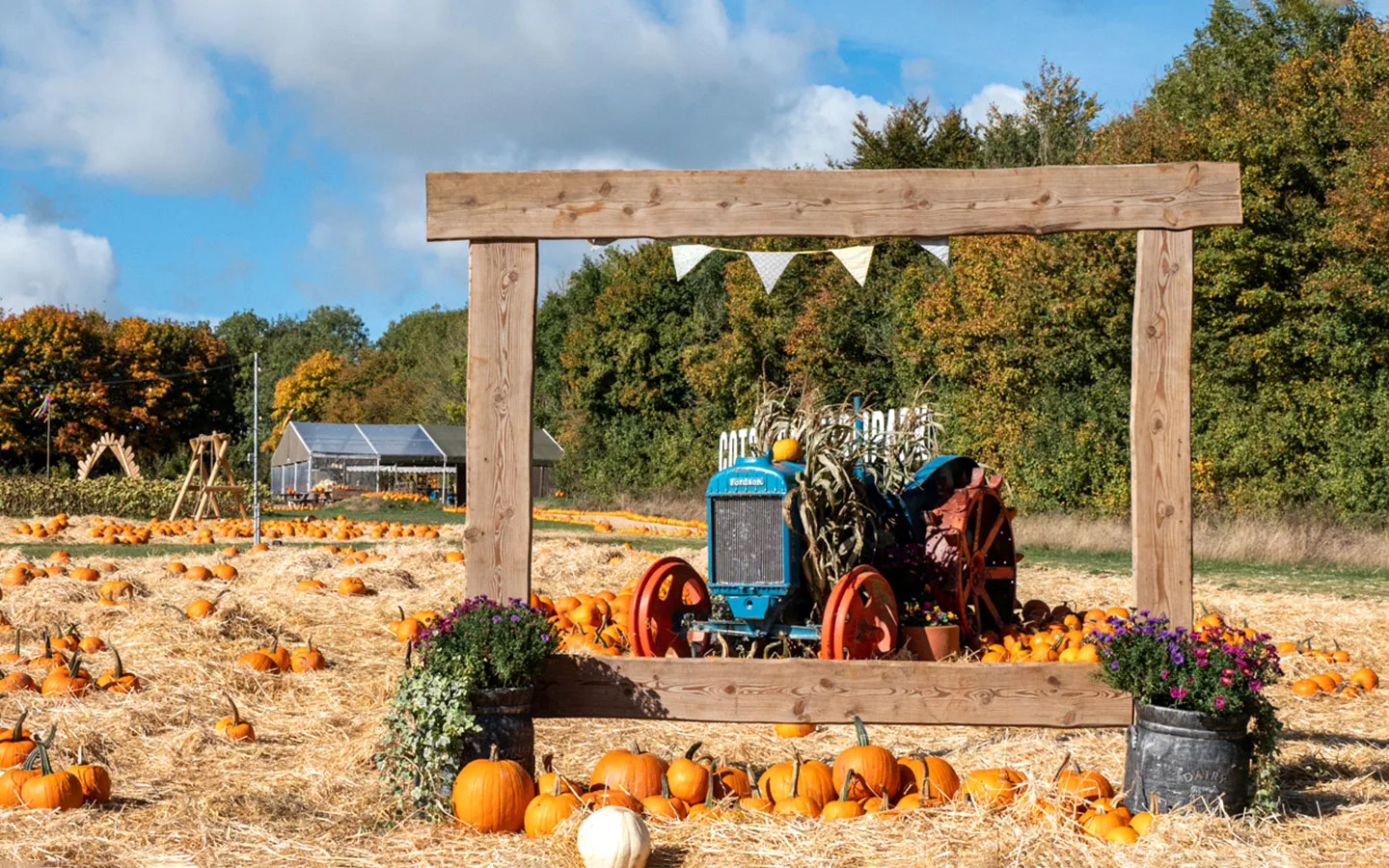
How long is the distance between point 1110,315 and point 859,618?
46.7 ft

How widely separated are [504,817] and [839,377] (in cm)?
2230

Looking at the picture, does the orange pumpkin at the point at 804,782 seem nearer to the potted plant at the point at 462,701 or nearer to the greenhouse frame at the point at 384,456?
the potted plant at the point at 462,701

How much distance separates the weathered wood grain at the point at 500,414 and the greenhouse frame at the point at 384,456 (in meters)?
34.8

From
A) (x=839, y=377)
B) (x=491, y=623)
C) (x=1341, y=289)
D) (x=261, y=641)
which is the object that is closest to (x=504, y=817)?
(x=491, y=623)

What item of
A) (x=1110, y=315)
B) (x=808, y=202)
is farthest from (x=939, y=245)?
(x=1110, y=315)

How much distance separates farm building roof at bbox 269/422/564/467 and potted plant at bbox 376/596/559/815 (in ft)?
121

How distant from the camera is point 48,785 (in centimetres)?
444

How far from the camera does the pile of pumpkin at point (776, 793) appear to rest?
13.7 feet

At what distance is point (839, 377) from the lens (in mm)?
26109

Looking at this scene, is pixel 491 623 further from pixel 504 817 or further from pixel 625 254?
pixel 625 254

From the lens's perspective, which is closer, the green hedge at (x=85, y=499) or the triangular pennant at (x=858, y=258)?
the triangular pennant at (x=858, y=258)

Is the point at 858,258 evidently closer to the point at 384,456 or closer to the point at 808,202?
the point at 808,202

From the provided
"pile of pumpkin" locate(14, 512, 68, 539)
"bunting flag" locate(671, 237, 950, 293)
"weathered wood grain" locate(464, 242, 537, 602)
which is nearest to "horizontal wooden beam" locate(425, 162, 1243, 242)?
"weathered wood grain" locate(464, 242, 537, 602)

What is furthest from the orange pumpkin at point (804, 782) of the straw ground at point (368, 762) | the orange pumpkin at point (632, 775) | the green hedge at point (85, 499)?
the green hedge at point (85, 499)
